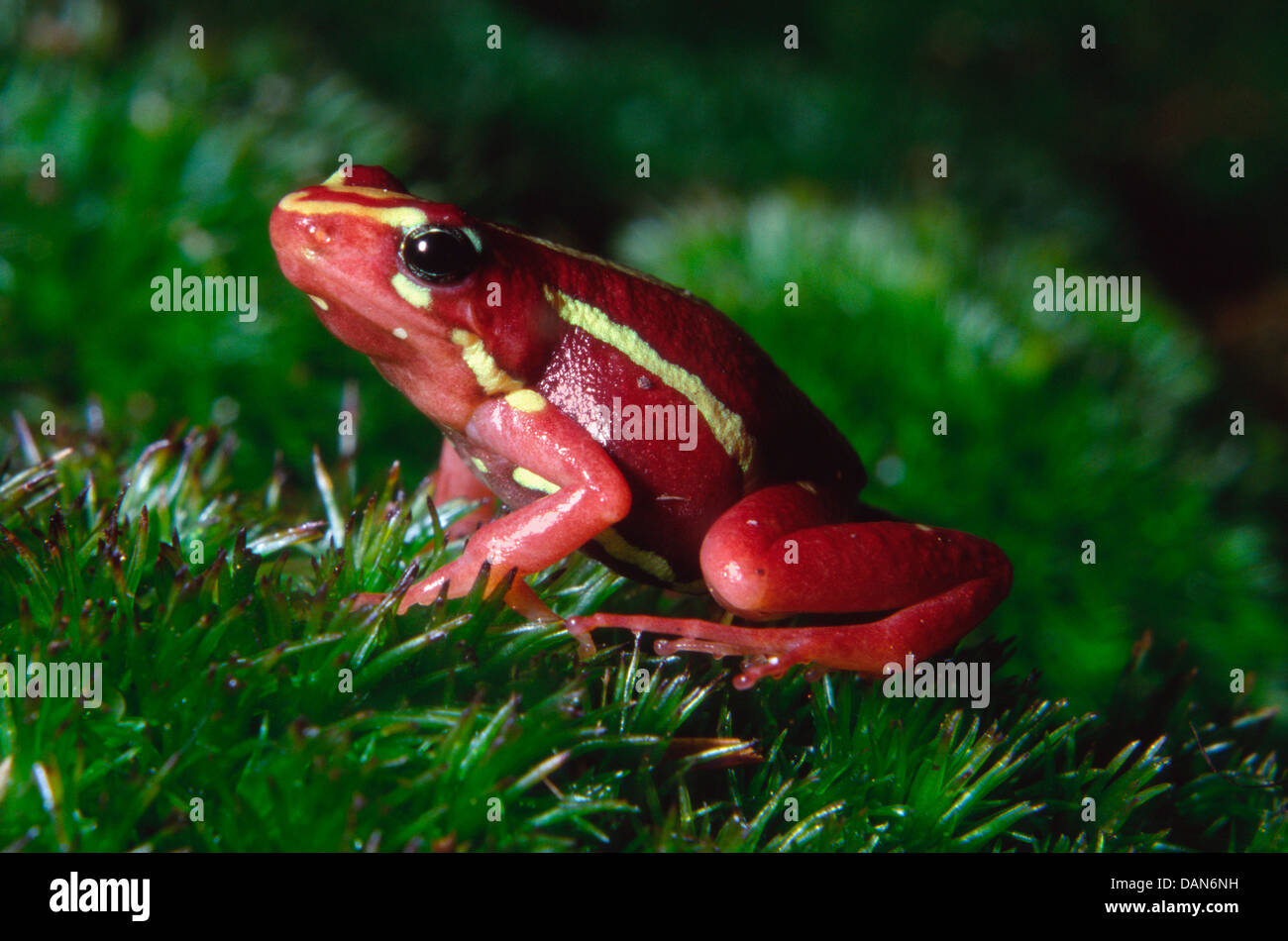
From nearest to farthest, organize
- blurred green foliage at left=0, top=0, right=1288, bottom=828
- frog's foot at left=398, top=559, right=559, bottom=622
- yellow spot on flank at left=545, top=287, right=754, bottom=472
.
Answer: frog's foot at left=398, top=559, right=559, bottom=622
yellow spot on flank at left=545, top=287, right=754, bottom=472
blurred green foliage at left=0, top=0, right=1288, bottom=828

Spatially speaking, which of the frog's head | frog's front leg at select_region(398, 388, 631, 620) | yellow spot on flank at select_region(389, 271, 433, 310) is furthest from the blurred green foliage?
frog's front leg at select_region(398, 388, 631, 620)

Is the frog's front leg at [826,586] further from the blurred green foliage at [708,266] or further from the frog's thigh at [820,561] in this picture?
the blurred green foliage at [708,266]

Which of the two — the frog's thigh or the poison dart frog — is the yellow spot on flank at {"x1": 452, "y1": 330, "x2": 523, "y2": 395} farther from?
the frog's thigh

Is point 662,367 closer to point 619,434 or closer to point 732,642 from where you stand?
point 619,434

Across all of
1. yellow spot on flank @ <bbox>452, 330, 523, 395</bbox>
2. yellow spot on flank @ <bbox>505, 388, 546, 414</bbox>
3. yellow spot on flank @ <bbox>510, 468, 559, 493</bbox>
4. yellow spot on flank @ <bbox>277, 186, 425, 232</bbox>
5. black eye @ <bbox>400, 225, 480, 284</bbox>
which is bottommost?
yellow spot on flank @ <bbox>510, 468, 559, 493</bbox>

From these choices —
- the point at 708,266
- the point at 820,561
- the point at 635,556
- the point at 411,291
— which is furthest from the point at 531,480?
the point at 708,266

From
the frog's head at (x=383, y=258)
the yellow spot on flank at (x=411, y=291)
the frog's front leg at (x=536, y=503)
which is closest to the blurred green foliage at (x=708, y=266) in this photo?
the frog's head at (x=383, y=258)

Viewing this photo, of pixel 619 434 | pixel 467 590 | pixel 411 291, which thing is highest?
pixel 411 291
